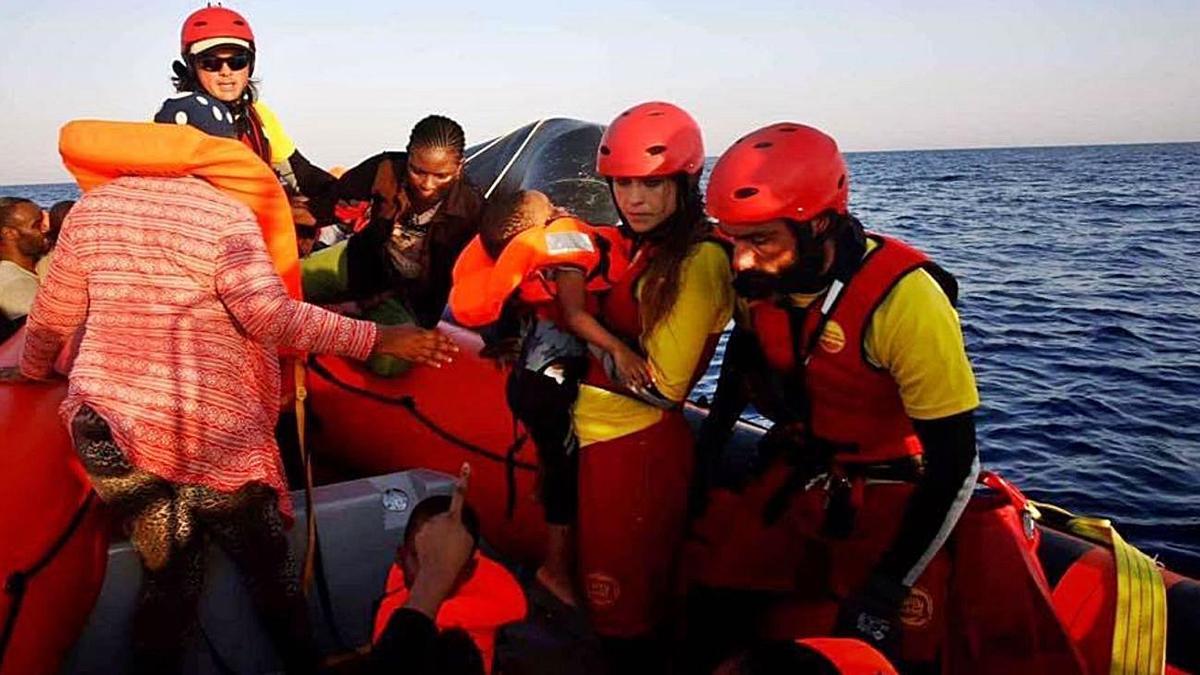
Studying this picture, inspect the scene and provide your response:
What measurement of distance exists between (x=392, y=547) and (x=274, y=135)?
201cm

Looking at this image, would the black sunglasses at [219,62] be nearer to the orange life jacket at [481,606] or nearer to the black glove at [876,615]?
the orange life jacket at [481,606]

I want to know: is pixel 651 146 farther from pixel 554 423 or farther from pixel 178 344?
pixel 178 344

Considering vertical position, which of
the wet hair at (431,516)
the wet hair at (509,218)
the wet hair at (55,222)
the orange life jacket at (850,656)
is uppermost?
the wet hair at (509,218)

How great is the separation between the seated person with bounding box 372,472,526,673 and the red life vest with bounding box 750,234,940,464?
2.85 ft

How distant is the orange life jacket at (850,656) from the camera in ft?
4.54

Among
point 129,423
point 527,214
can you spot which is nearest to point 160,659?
point 129,423

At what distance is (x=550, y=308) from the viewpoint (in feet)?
8.80

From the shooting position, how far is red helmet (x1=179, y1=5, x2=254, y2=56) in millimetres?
3336

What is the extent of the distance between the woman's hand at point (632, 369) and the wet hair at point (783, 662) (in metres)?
1.03

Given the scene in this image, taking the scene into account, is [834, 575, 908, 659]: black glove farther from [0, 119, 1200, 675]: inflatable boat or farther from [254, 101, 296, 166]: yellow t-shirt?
[254, 101, 296, 166]: yellow t-shirt

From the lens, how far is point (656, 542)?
100 inches

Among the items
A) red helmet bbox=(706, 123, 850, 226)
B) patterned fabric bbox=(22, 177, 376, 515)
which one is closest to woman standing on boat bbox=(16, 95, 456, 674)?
patterned fabric bbox=(22, 177, 376, 515)

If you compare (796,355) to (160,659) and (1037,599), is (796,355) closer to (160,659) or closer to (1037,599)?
(1037,599)

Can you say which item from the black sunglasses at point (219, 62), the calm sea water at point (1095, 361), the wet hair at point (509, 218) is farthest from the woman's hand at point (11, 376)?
the calm sea water at point (1095, 361)
